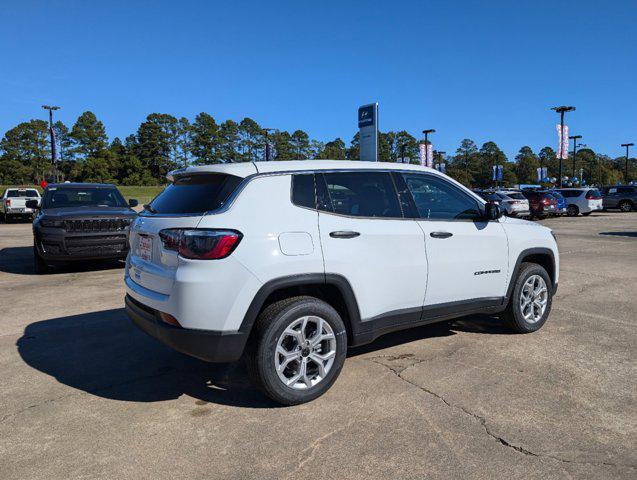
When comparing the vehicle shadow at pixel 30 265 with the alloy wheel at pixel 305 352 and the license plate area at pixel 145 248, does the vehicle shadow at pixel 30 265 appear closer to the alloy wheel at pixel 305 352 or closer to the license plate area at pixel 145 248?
the license plate area at pixel 145 248

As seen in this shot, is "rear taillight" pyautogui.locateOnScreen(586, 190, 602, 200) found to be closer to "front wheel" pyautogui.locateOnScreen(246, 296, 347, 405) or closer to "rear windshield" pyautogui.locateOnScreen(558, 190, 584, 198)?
"rear windshield" pyautogui.locateOnScreen(558, 190, 584, 198)

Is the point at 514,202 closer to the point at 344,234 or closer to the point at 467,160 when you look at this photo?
the point at 344,234

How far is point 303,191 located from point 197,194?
0.78 meters

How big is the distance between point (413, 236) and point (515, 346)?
1.69 meters

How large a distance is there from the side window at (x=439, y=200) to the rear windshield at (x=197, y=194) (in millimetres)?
Result: 1596

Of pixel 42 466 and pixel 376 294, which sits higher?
pixel 376 294

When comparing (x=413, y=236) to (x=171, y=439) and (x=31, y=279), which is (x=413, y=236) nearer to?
(x=171, y=439)

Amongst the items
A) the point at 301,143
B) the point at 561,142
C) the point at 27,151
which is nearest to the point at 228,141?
the point at 301,143

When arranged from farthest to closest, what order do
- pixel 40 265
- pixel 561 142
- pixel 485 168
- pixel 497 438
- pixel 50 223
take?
pixel 485 168 → pixel 561 142 → pixel 40 265 → pixel 50 223 → pixel 497 438

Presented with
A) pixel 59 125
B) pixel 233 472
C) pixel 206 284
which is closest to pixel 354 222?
pixel 206 284

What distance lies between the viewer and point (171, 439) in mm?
2912

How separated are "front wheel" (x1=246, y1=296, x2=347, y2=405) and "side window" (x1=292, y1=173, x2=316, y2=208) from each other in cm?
68

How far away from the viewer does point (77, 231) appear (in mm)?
8258

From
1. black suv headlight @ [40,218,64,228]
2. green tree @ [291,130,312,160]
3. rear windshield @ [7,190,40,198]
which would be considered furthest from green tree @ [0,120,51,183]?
black suv headlight @ [40,218,64,228]
